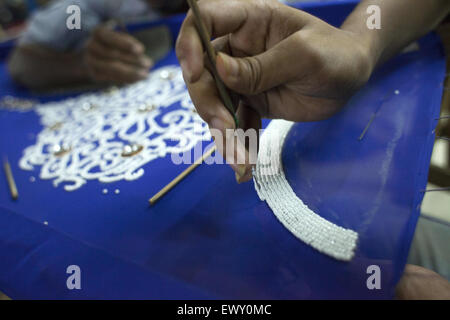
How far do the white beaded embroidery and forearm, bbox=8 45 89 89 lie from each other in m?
0.32

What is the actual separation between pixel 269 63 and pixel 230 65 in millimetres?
49

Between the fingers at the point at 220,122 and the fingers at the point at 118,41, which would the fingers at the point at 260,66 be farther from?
the fingers at the point at 118,41

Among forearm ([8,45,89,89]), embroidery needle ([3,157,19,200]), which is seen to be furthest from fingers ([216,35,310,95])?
forearm ([8,45,89,89])

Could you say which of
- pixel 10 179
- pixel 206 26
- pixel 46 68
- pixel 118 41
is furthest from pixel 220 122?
pixel 46 68

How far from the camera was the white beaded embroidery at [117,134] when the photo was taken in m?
0.51

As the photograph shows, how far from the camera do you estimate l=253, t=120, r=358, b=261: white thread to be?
31cm

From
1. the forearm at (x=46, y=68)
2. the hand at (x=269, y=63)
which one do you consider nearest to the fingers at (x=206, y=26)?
the hand at (x=269, y=63)

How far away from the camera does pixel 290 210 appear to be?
352mm

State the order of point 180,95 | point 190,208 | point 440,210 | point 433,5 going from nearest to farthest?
point 190,208
point 433,5
point 180,95
point 440,210

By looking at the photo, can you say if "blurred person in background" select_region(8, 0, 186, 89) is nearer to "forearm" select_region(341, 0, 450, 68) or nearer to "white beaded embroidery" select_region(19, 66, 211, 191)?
"white beaded embroidery" select_region(19, 66, 211, 191)

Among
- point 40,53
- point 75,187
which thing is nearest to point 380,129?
point 75,187

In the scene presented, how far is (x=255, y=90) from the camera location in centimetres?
34

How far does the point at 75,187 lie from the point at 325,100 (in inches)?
16.8
